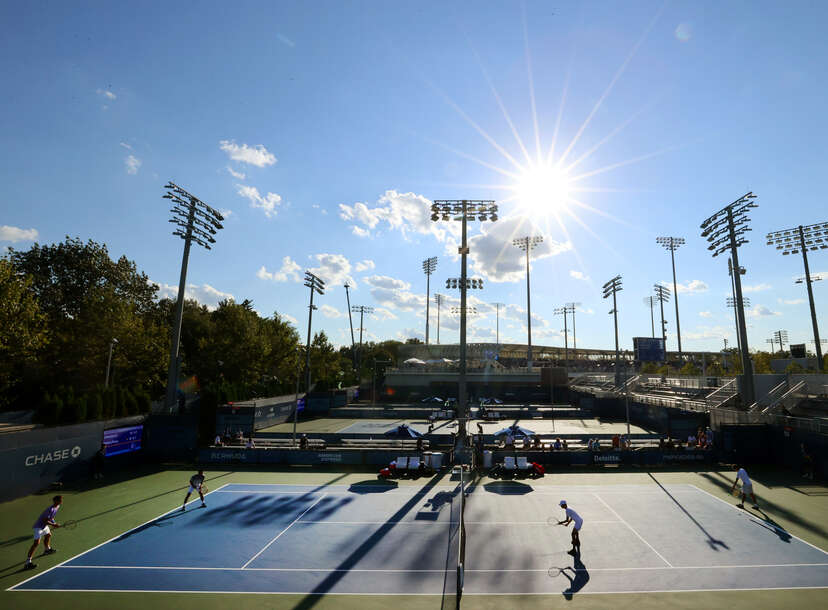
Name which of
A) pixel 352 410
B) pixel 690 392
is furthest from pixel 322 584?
pixel 690 392

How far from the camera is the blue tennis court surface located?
34.7 feet

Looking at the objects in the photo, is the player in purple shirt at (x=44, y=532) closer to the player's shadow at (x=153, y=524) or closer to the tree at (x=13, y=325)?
the player's shadow at (x=153, y=524)

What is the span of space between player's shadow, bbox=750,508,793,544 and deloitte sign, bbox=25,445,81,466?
96.3ft

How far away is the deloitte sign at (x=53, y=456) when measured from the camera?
18.3 m

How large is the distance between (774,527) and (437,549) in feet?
39.2

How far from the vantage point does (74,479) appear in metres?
20.2

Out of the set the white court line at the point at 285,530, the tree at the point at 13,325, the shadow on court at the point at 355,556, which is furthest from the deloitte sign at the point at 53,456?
the shadow on court at the point at 355,556

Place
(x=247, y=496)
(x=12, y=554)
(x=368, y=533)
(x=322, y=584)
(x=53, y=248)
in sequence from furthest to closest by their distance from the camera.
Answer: (x=53, y=248) < (x=247, y=496) < (x=368, y=533) < (x=12, y=554) < (x=322, y=584)

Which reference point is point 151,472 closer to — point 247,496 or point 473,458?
point 247,496

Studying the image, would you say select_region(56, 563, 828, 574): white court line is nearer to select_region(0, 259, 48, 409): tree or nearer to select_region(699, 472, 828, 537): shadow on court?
select_region(699, 472, 828, 537): shadow on court

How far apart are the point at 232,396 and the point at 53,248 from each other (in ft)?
98.3

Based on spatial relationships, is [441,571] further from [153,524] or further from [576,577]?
[153,524]

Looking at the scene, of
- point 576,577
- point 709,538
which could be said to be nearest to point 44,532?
point 576,577

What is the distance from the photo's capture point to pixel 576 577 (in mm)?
10820
